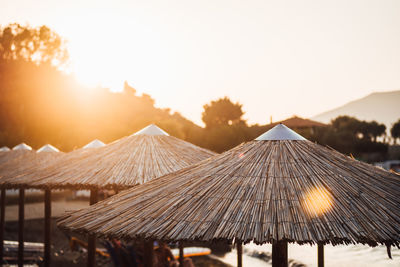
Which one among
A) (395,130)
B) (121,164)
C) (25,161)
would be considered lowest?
(121,164)

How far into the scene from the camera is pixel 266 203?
3449 mm

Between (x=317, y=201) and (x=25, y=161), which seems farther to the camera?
(x=25, y=161)

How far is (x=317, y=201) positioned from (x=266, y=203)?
438mm

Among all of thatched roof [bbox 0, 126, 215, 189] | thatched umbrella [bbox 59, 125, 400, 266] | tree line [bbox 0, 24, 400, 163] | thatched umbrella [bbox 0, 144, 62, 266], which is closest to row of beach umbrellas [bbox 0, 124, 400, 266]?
thatched umbrella [bbox 59, 125, 400, 266]

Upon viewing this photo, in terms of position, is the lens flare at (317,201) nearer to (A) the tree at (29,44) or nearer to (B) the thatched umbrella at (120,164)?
(B) the thatched umbrella at (120,164)

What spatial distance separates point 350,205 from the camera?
342cm

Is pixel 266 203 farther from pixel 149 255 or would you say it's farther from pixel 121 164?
pixel 121 164

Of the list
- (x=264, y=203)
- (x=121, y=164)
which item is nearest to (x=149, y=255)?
(x=121, y=164)

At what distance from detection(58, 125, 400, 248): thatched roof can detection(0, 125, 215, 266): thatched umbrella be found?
117 inches

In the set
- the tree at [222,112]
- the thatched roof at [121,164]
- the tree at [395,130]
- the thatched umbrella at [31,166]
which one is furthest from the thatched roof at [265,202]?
the tree at [395,130]

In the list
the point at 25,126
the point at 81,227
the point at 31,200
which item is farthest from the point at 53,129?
the point at 81,227

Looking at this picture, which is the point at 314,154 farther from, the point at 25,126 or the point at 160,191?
the point at 25,126

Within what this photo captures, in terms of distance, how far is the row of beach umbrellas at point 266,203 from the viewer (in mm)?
3182

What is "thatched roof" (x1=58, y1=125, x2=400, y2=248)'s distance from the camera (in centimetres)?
319
